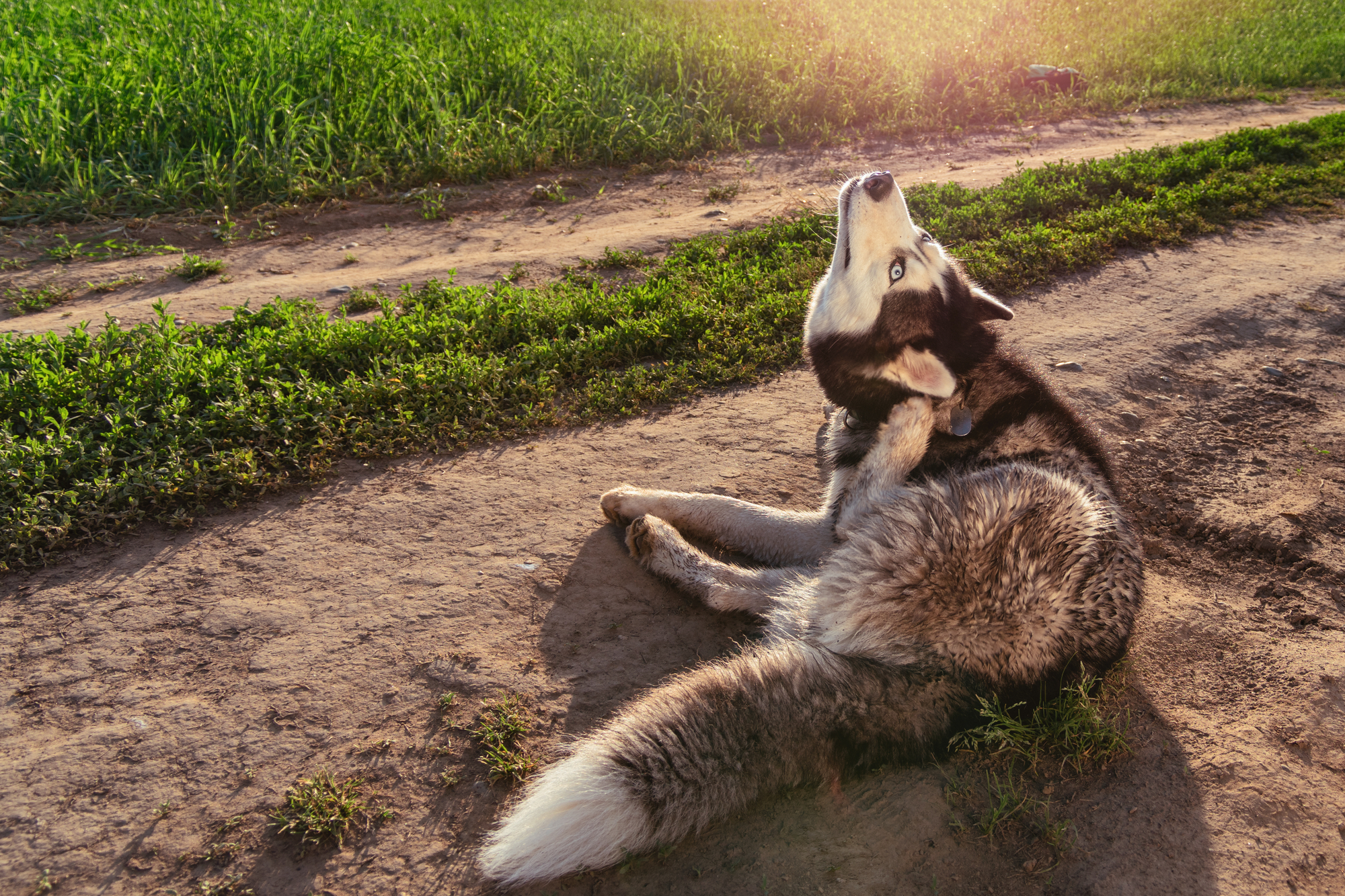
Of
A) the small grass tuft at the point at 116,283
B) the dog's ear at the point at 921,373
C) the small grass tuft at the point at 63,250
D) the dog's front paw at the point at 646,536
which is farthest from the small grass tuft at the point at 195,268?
the dog's ear at the point at 921,373

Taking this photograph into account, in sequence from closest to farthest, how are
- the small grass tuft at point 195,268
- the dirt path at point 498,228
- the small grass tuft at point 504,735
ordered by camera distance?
1. the small grass tuft at point 504,735
2. the dirt path at point 498,228
3. the small grass tuft at point 195,268

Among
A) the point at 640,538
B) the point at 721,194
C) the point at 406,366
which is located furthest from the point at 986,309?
the point at 721,194

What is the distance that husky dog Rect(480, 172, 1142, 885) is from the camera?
219 cm

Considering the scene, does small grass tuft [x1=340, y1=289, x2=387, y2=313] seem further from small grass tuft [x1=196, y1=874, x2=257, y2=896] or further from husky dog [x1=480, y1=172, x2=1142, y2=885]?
small grass tuft [x1=196, y1=874, x2=257, y2=896]

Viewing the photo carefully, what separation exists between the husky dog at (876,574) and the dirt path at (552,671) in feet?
0.73

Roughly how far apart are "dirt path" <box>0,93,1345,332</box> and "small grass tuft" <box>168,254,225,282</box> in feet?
0.20

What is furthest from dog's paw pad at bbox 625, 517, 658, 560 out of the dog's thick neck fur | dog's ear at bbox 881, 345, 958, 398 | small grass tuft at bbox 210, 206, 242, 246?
small grass tuft at bbox 210, 206, 242, 246

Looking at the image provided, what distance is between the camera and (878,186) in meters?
3.48

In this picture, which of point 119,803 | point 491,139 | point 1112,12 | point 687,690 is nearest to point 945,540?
point 687,690

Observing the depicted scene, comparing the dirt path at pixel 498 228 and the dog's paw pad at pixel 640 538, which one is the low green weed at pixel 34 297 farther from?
the dog's paw pad at pixel 640 538

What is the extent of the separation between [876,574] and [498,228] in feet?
17.3

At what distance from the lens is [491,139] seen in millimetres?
7609

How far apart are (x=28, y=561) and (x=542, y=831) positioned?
104 inches

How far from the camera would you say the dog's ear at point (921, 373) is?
3213 millimetres
